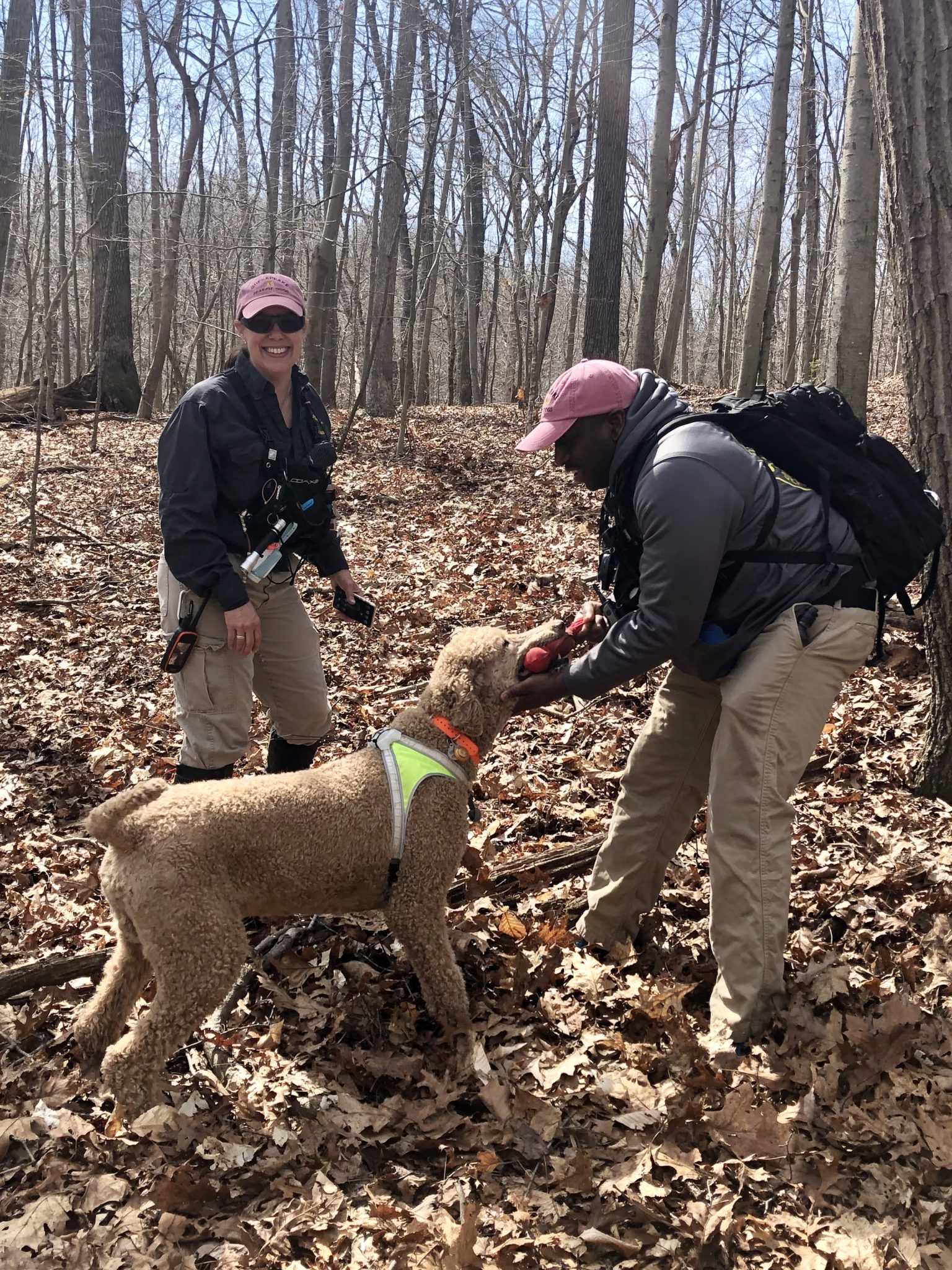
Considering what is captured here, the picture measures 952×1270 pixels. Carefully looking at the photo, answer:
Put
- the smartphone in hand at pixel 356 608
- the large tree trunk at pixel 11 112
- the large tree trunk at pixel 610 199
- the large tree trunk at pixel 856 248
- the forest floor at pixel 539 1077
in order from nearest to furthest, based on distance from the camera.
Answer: the forest floor at pixel 539 1077, the smartphone in hand at pixel 356 608, the large tree trunk at pixel 856 248, the large tree trunk at pixel 610 199, the large tree trunk at pixel 11 112

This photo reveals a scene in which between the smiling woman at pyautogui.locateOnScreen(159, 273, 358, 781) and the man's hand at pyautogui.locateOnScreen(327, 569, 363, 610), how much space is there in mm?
272

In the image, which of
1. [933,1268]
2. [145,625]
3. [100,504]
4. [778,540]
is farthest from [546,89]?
[933,1268]

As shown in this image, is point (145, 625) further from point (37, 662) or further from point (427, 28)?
point (427, 28)

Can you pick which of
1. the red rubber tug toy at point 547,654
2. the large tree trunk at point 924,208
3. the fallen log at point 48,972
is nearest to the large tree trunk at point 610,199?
the large tree trunk at point 924,208

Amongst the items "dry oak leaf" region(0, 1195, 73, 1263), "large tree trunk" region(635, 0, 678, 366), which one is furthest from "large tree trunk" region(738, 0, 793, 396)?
"dry oak leaf" region(0, 1195, 73, 1263)

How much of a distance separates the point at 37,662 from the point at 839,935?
6.80m

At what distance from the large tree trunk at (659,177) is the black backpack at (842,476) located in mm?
11414

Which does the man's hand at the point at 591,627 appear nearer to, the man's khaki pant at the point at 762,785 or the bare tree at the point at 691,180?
the man's khaki pant at the point at 762,785

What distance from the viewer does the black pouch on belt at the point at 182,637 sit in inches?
153

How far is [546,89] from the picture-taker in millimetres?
19703

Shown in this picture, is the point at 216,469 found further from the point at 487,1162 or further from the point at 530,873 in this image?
the point at 487,1162

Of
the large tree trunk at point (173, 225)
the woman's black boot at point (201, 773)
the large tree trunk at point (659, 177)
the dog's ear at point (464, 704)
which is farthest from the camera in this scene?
the large tree trunk at point (173, 225)

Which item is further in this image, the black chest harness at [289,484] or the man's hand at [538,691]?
the black chest harness at [289,484]

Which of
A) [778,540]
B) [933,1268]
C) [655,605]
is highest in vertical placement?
[778,540]
